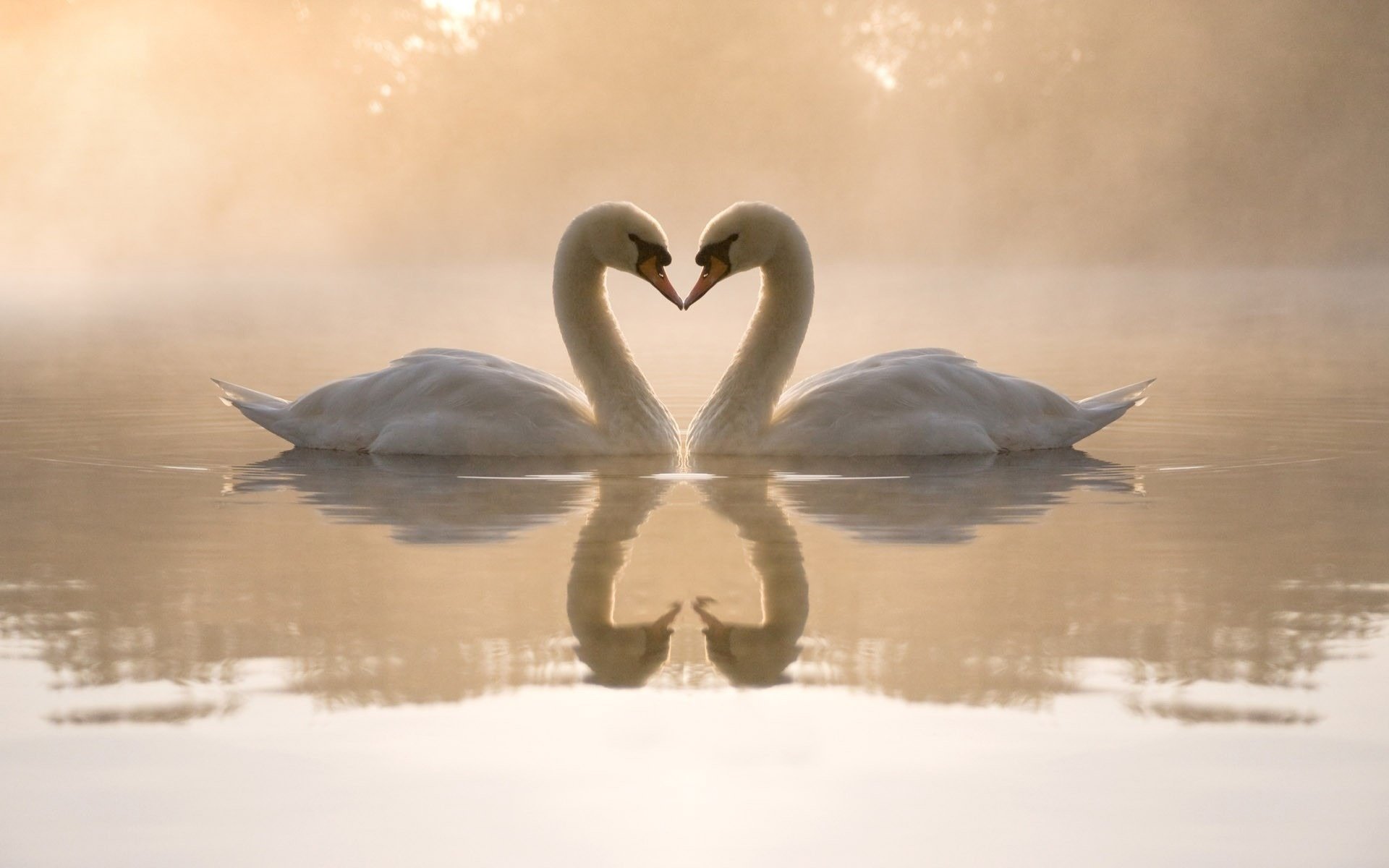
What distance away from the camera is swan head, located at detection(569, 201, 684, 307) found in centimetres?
900

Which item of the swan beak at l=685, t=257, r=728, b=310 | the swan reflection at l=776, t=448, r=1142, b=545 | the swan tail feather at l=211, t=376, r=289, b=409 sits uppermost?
the swan beak at l=685, t=257, r=728, b=310

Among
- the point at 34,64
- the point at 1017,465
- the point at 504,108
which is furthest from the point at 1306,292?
the point at 34,64

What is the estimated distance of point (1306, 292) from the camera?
3881 centimetres

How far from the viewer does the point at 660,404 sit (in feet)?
29.8

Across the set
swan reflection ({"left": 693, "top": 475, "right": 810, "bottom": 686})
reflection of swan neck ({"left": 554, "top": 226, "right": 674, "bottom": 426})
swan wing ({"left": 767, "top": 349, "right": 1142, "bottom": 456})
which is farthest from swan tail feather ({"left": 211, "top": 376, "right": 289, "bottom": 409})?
swan reflection ({"left": 693, "top": 475, "right": 810, "bottom": 686})

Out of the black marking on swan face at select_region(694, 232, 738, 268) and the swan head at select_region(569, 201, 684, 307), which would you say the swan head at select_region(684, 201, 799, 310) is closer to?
the black marking on swan face at select_region(694, 232, 738, 268)

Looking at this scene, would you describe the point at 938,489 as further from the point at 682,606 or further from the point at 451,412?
the point at 682,606

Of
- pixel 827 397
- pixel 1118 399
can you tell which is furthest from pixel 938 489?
pixel 1118 399

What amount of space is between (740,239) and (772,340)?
1.73 feet

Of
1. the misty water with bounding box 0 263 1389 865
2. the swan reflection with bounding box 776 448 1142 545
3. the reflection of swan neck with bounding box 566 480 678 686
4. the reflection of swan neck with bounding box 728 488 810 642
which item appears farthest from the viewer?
the swan reflection with bounding box 776 448 1142 545

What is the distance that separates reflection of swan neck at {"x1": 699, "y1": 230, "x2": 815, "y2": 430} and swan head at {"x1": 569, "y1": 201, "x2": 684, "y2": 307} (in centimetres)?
48

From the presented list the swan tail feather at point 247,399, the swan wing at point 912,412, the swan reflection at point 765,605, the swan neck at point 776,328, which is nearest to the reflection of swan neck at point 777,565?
the swan reflection at point 765,605

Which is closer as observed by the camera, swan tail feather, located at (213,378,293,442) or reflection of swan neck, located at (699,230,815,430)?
reflection of swan neck, located at (699,230,815,430)

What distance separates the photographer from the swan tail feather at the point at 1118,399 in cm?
977
